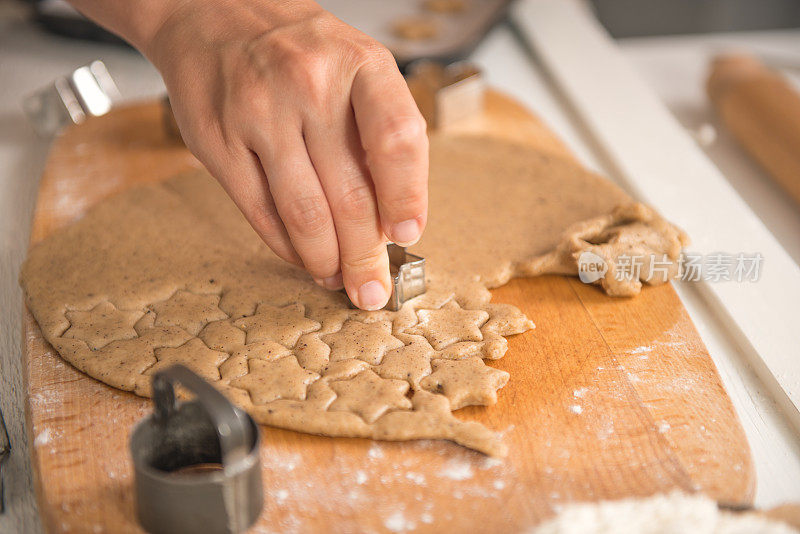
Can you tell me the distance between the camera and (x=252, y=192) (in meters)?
1.19

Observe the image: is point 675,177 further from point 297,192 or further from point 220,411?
point 220,411

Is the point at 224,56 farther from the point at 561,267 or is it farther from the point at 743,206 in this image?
the point at 743,206

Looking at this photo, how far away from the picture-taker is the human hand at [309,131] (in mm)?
1101

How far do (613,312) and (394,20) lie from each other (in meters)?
1.57

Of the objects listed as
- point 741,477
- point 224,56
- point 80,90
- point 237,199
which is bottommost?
point 80,90

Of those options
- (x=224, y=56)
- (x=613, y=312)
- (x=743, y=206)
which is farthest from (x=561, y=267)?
(x=224, y=56)

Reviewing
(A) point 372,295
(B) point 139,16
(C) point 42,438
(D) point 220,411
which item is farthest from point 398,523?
(B) point 139,16

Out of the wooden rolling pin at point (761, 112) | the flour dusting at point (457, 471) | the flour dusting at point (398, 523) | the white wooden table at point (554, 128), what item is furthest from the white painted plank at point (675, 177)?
the flour dusting at point (398, 523)

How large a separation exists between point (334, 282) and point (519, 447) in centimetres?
43

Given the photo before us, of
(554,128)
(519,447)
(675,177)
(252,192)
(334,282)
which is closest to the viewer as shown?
(519,447)

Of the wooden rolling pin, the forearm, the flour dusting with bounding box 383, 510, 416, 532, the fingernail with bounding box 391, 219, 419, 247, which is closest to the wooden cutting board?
the flour dusting with bounding box 383, 510, 416, 532

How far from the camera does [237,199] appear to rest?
1.20 m

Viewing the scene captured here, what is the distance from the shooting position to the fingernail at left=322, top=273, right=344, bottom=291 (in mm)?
1304

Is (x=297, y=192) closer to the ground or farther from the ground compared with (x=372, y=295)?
farther from the ground
